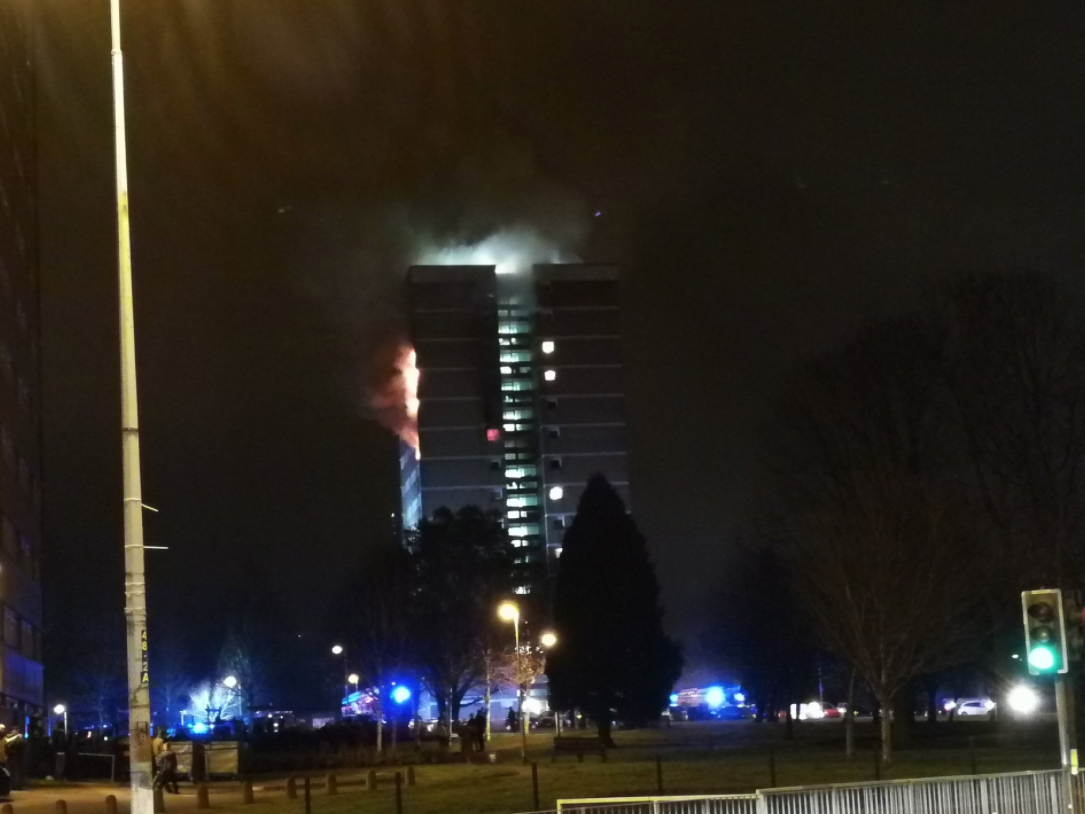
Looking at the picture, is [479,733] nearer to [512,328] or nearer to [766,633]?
[766,633]

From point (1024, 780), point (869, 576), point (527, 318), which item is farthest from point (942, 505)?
point (527, 318)

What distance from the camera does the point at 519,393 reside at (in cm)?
13200

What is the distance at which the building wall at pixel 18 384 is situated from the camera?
189ft

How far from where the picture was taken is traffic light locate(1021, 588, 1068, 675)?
1647 cm

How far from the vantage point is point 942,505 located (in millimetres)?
39688

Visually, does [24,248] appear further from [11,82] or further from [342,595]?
[342,595]

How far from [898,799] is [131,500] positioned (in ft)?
31.3

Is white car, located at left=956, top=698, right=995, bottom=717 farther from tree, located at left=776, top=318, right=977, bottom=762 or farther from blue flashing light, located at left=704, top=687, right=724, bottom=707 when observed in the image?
tree, located at left=776, top=318, right=977, bottom=762

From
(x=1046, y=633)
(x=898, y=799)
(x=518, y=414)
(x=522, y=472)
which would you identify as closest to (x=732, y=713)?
(x=522, y=472)

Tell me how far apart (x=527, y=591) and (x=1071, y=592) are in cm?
6853

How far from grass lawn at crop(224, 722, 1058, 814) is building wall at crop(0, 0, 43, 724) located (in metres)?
23.8

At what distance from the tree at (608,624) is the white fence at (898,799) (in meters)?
47.9

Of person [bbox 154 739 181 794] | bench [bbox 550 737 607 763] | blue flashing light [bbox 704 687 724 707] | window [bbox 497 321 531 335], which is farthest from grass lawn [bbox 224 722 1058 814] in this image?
window [bbox 497 321 531 335]

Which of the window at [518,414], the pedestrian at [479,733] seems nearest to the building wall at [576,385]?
the window at [518,414]
